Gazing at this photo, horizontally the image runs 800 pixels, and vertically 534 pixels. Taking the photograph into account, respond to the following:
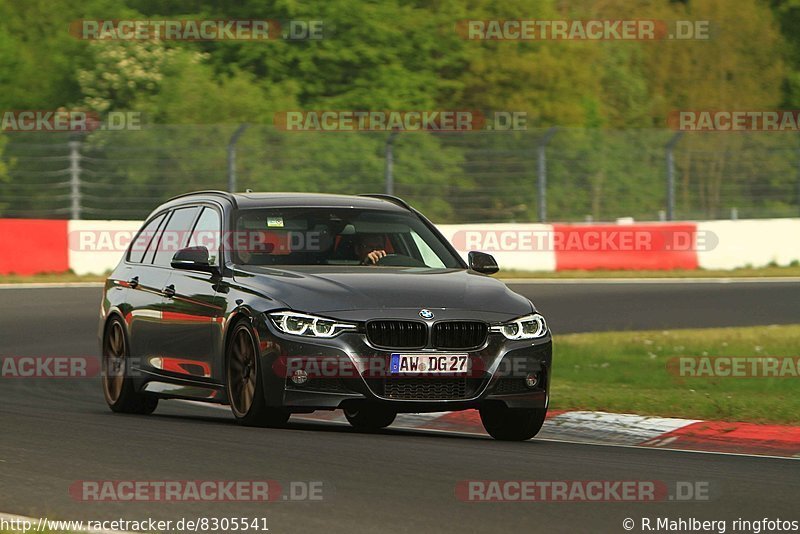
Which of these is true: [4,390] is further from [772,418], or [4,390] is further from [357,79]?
[357,79]

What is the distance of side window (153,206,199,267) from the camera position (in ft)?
42.1

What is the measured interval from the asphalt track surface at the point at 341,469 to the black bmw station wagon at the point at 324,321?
28cm

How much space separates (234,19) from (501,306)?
37669 mm

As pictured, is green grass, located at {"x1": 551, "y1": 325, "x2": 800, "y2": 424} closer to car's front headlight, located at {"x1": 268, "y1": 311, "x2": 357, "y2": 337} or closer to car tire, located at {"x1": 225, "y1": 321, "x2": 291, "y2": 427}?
car tire, located at {"x1": 225, "y1": 321, "x2": 291, "y2": 427}

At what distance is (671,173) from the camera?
34031mm

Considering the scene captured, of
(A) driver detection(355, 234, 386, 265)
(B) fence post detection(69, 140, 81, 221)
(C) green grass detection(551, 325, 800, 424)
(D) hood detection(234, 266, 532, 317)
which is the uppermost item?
(B) fence post detection(69, 140, 81, 221)

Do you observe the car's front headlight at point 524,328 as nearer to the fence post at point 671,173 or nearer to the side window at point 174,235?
the side window at point 174,235

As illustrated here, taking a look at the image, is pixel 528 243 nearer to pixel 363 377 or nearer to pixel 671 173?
pixel 671 173

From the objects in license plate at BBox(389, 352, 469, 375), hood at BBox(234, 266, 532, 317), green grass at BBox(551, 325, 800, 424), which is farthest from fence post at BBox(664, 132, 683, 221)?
license plate at BBox(389, 352, 469, 375)

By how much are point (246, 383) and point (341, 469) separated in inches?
80.0

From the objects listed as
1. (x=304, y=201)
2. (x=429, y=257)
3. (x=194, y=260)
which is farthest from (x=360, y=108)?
(x=194, y=260)

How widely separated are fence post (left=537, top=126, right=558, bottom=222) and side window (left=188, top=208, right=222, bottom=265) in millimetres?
20523

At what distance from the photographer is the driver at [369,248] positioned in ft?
39.3

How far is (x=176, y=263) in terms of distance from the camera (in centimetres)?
1186
